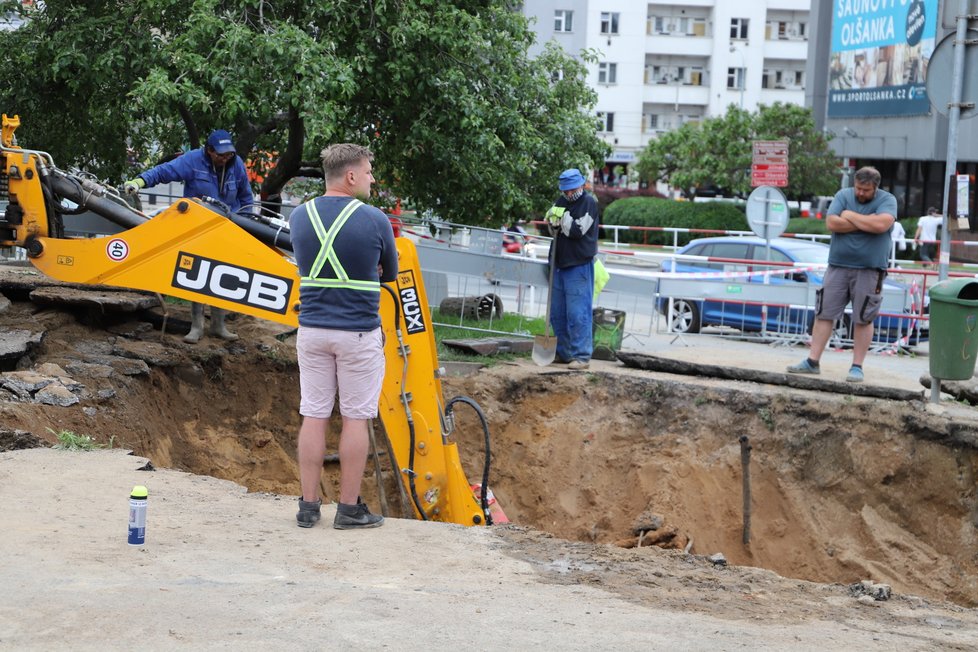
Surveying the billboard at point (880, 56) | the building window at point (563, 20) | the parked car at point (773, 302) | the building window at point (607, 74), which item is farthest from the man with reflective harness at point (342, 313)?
the building window at point (607, 74)

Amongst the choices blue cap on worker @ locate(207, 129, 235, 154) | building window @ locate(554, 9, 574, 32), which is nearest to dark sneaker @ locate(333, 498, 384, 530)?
blue cap on worker @ locate(207, 129, 235, 154)

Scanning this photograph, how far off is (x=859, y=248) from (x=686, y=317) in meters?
5.63

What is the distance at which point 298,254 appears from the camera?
616 centimetres

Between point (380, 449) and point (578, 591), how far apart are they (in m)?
4.92

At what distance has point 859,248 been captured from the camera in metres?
10.4

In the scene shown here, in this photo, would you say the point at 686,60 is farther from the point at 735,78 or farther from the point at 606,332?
the point at 606,332

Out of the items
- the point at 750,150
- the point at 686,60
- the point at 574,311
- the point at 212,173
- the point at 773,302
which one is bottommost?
the point at 773,302

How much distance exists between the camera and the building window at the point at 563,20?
179 ft

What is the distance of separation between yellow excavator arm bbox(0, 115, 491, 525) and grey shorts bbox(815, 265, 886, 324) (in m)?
4.24

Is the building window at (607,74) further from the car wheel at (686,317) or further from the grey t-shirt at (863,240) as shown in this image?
the grey t-shirt at (863,240)

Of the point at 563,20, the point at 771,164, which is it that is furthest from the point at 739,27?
the point at 771,164

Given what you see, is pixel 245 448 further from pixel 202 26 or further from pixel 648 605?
pixel 648 605

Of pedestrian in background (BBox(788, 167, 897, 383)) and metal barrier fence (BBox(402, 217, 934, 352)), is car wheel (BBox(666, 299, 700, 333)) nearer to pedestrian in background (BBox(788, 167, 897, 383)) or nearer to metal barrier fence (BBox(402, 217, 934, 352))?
metal barrier fence (BBox(402, 217, 934, 352))

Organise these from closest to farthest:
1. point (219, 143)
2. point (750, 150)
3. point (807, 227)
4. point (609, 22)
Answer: point (219, 143) < point (807, 227) < point (750, 150) < point (609, 22)
